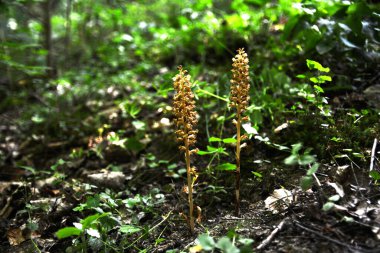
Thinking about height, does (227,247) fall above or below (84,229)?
above

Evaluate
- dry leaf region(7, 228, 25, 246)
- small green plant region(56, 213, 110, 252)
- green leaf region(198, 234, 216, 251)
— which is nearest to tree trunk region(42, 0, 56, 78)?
dry leaf region(7, 228, 25, 246)

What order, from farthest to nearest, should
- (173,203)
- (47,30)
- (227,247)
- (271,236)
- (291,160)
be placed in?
1. (47,30)
2. (173,203)
3. (271,236)
4. (291,160)
5. (227,247)

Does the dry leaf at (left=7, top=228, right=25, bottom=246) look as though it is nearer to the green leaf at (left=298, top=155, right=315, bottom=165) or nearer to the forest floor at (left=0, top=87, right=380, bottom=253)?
the forest floor at (left=0, top=87, right=380, bottom=253)

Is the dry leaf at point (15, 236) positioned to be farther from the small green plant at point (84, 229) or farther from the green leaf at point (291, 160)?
the green leaf at point (291, 160)

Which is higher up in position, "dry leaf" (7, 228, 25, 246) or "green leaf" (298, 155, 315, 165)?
"green leaf" (298, 155, 315, 165)

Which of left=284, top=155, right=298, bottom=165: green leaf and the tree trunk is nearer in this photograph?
left=284, top=155, right=298, bottom=165: green leaf

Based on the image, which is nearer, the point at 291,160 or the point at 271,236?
the point at 291,160

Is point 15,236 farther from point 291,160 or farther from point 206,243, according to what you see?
point 291,160

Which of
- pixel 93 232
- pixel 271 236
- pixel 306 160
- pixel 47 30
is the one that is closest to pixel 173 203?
pixel 93 232
